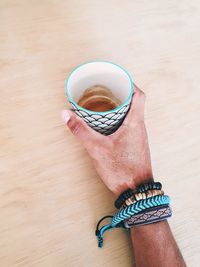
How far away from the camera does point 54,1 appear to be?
0.70 meters

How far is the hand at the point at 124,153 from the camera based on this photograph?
0.50 meters

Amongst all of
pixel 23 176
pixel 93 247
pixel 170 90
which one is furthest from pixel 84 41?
pixel 93 247

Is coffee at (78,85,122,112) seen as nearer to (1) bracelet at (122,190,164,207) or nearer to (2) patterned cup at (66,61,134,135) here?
(2) patterned cup at (66,61,134,135)

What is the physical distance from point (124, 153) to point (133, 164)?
29 mm

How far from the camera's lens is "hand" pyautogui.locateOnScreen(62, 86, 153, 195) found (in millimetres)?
498

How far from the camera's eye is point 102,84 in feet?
1.71

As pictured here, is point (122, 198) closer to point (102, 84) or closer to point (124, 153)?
point (124, 153)

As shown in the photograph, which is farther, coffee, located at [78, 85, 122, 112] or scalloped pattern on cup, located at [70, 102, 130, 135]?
coffee, located at [78, 85, 122, 112]

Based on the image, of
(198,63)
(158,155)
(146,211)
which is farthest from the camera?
(198,63)

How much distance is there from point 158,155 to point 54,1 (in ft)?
1.48

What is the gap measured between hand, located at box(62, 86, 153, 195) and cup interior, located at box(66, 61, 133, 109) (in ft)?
0.10

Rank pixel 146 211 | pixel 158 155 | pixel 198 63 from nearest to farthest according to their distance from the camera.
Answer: pixel 146 211 < pixel 158 155 < pixel 198 63

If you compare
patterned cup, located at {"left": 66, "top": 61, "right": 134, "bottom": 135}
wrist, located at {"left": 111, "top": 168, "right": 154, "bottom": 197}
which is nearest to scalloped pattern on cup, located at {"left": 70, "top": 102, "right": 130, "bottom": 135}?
patterned cup, located at {"left": 66, "top": 61, "right": 134, "bottom": 135}

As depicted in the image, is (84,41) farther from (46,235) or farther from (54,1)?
(46,235)
